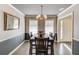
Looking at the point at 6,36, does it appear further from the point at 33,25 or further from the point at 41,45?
the point at 33,25

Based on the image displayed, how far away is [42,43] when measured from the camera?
4.84 metres

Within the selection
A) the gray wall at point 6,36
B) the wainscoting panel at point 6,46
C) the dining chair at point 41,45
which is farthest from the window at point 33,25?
the dining chair at point 41,45

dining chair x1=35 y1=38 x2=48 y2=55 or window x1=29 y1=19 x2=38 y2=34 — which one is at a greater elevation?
window x1=29 y1=19 x2=38 y2=34

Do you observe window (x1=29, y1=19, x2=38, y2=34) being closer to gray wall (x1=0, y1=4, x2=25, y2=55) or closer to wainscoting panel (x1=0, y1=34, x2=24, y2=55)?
gray wall (x1=0, y1=4, x2=25, y2=55)

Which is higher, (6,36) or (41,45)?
(6,36)

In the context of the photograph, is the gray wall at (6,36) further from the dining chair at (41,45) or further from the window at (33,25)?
the window at (33,25)

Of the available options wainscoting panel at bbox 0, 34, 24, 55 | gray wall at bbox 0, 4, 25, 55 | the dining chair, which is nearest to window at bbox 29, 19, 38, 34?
gray wall at bbox 0, 4, 25, 55

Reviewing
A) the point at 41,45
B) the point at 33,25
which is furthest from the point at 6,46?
the point at 33,25

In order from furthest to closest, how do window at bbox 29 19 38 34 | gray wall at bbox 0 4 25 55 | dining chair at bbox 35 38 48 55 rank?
window at bbox 29 19 38 34
dining chair at bbox 35 38 48 55
gray wall at bbox 0 4 25 55

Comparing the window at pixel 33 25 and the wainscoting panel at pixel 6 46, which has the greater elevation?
the window at pixel 33 25
